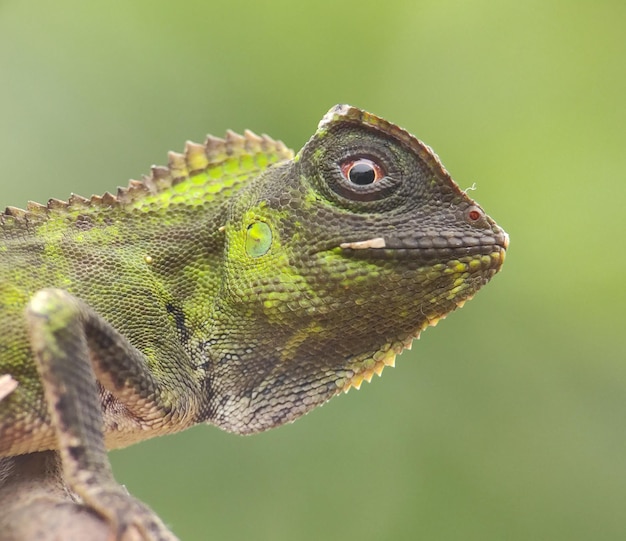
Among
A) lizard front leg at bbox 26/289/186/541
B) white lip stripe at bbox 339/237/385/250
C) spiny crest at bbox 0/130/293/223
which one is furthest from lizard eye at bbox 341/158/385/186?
lizard front leg at bbox 26/289/186/541

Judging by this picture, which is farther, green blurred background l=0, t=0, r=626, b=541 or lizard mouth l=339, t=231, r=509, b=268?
green blurred background l=0, t=0, r=626, b=541

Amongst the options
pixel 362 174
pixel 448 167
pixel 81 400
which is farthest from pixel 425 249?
pixel 448 167

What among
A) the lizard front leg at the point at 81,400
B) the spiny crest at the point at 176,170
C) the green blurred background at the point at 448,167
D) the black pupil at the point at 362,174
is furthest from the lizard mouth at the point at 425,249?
the green blurred background at the point at 448,167

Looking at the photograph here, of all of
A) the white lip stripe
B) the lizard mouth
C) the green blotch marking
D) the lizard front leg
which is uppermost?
the green blotch marking

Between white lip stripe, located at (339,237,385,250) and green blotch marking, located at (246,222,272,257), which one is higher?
green blotch marking, located at (246,222,272,257)

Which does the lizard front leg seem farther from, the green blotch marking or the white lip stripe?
the white lip stripe

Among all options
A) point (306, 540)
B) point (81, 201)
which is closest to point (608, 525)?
point (306, 540)

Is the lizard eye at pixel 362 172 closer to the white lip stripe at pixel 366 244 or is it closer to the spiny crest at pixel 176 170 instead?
the white lip stripe at pixel 366 244

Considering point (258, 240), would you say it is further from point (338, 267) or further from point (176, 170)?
point (176, 170)
